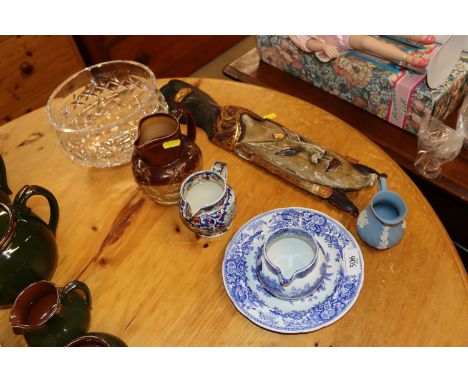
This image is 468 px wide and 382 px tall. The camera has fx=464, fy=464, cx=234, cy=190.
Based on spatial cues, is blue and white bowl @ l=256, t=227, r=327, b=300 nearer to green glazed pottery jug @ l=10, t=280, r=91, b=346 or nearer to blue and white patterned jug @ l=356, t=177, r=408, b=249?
blue and white patterned jug @ l=356, t=177, r=408, b=249

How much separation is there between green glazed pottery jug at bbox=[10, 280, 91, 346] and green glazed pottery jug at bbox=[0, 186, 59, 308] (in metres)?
0.08

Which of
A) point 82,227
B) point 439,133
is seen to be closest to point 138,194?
point 82,227

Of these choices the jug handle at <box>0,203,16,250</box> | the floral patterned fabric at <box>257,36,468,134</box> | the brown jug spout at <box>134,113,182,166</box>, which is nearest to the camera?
the jug handle at <box>0,203,16,250</box>

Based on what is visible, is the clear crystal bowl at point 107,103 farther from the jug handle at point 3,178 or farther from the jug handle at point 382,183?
the jug handle at point 382,183

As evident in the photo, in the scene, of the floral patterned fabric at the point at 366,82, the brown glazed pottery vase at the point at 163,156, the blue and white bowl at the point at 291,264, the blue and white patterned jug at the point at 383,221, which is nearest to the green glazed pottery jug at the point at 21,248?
the brown glazed pottery vase at the point at 163,156

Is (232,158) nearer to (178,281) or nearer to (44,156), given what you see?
(178,281)

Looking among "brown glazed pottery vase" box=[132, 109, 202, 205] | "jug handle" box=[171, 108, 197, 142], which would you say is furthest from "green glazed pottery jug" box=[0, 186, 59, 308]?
"jug handle" box=[171, 108, 197, 142]

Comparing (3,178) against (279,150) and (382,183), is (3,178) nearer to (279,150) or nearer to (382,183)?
(279,150)

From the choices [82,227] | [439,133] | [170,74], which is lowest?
[170,74]

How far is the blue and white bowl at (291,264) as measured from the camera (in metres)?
0.85

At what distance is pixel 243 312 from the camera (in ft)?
2.92

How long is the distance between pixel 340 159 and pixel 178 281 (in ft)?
1.50

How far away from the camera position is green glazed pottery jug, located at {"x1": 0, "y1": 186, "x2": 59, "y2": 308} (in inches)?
34.4

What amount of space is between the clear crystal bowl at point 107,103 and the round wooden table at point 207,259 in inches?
2.2
